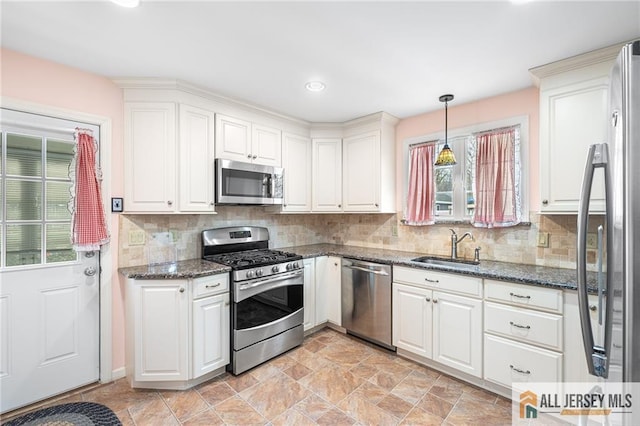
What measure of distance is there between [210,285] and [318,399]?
3.95 ft

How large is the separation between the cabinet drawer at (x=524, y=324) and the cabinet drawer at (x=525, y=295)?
0.05m

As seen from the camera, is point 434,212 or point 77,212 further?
point 434,212

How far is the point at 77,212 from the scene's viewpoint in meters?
2.15

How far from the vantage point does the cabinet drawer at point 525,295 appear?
193cm

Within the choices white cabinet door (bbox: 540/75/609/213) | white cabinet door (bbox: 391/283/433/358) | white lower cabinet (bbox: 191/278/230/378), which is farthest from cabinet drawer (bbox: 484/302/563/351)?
white lower cabinet (bbox: 191/278/230/378)

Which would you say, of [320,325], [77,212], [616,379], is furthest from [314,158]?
[616,379]

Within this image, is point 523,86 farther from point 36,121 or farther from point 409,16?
point 36,121

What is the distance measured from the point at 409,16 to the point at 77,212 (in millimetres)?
2604

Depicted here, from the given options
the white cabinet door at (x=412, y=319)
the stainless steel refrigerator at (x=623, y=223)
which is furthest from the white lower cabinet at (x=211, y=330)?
the stainless steel refrigerator at (x=623, y=223)

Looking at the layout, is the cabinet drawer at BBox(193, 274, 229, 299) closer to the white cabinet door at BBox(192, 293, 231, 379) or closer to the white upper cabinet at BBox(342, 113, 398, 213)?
the white cabinet door at BBox(192, 293, 231, 379)

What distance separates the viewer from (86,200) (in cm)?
219

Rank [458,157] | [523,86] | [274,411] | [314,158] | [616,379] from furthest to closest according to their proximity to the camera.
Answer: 1. [314,158]
2. [458,157]
3. [523,86]
4. [274,411]
5. [616,379]

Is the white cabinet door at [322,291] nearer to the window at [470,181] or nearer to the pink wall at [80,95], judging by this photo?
the window at [470,181]

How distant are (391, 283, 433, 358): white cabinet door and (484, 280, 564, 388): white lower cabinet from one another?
0.46 meters
